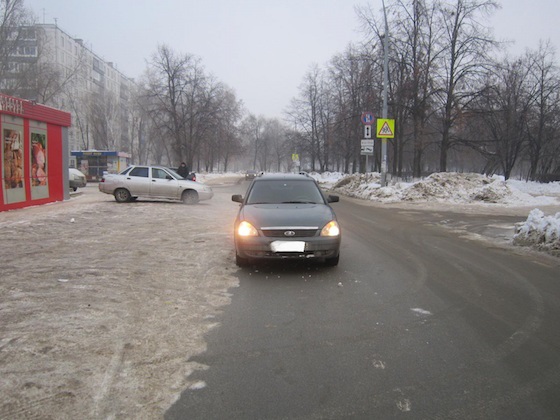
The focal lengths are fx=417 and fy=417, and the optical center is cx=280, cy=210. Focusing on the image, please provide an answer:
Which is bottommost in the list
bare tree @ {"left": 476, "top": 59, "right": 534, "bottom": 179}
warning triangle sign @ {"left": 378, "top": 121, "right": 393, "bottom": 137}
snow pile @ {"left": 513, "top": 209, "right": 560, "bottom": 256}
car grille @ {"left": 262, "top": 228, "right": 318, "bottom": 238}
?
snow pile @ {"left": 513, "top": 209, "right": 560, "bottom": 256}

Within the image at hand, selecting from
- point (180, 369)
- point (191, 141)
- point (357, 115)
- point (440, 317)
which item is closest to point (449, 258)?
point (440, 317)

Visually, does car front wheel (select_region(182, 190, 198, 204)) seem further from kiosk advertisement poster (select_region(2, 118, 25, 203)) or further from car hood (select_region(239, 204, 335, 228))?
car hood (select_region(239, 204, 335, 228))

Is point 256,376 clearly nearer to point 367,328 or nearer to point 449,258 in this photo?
point 367,328

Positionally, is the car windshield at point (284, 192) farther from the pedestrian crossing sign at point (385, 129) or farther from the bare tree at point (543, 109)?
the bare tree at point (543, 109)

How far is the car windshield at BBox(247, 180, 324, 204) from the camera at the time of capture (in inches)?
287

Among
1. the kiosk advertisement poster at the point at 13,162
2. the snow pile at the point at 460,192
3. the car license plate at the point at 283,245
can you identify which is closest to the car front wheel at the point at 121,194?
the kiosk advertisement poster at the point at 13,162

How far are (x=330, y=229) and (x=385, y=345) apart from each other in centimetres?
269

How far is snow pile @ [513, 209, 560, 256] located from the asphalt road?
1.52m

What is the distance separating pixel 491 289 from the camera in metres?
5.57

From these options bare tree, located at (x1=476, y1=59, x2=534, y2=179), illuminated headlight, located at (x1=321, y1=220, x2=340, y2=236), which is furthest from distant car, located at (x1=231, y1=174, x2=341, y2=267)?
bare tree, located at (x1=476, y1=59, x2=534, y2=179)

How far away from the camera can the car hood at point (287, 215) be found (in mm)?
6174

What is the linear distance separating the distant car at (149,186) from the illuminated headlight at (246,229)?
39.0 ft

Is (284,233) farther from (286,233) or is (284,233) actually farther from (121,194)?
(121,194)

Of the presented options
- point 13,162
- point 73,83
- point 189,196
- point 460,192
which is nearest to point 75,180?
point 189,196
